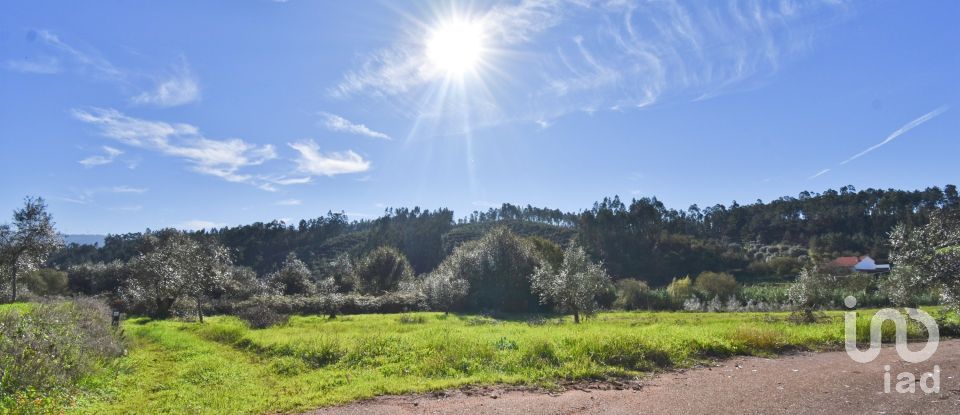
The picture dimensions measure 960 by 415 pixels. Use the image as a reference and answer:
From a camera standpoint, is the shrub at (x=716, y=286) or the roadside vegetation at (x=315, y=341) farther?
the shrub at (x=716, y=286)

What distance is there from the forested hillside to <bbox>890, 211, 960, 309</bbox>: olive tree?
82.0 meters

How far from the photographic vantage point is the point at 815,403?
10750 mm

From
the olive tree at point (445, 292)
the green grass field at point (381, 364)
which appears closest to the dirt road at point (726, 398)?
the green grass field at point (381, 364)

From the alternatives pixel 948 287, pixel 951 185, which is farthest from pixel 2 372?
pixel 951 185

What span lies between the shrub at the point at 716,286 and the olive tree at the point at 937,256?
51316 mm

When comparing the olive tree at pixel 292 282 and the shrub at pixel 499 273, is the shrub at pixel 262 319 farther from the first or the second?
the olive tree at pixel 292 282

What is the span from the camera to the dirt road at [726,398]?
34.1 ft

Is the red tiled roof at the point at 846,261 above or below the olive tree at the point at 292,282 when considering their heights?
above

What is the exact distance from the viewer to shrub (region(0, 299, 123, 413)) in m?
11.2

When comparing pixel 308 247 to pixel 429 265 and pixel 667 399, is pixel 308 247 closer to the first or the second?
pixel 429 265

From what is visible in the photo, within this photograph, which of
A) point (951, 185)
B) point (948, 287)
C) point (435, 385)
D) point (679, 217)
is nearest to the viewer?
point (435, 385)

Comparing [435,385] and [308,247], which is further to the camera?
[308,247]

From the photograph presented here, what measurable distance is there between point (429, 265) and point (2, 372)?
110101 millimetres

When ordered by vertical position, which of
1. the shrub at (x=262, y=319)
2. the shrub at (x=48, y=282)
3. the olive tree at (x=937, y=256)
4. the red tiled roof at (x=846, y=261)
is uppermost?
the red tiled roof at (x=846, y=261)
